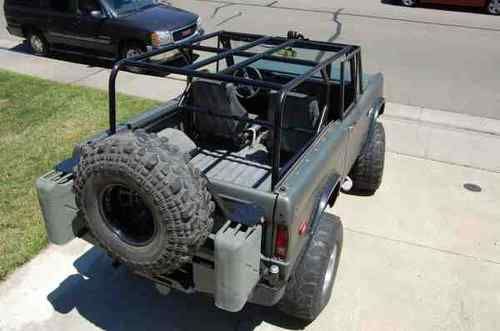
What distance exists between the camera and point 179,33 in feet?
31.2

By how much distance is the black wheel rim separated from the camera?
2980 mm

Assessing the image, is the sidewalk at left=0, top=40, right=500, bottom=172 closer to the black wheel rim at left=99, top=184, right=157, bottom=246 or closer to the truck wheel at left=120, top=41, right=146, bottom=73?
the truck wheel at left=120, top=41, right=146, bottom=73

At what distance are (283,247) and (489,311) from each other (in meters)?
2.06

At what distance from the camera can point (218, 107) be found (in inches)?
151

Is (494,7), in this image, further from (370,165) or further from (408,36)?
(370,165)

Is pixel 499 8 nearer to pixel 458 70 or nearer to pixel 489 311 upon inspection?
pixel 458 70

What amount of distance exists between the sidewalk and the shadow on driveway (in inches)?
146

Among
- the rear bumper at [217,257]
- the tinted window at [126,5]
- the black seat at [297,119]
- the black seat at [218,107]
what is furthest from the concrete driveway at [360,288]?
the tinted window at [126,5]

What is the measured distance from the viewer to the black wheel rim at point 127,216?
117 inches

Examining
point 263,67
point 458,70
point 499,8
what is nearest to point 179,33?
point 263,67

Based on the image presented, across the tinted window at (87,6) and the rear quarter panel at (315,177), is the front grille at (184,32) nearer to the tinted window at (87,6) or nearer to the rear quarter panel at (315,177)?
the tinted window at (87,6)

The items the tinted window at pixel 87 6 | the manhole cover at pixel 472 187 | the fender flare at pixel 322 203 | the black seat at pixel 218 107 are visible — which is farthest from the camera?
the tinted window at pixel 87 6

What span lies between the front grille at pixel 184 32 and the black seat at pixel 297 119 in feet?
20.1

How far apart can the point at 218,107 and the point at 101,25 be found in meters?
6.55
